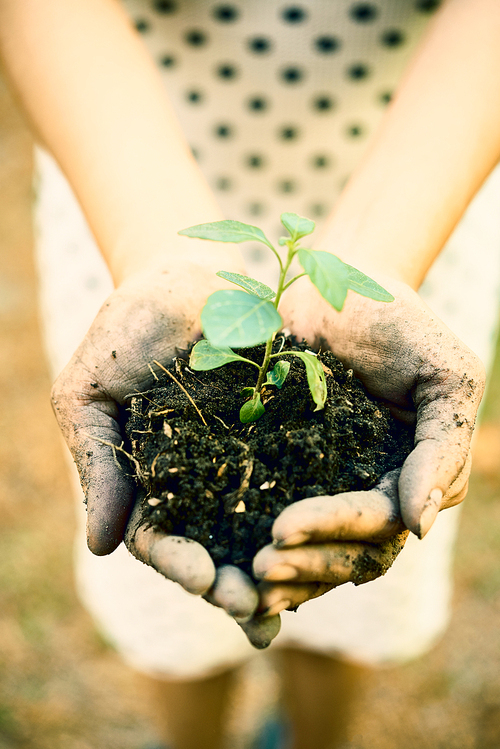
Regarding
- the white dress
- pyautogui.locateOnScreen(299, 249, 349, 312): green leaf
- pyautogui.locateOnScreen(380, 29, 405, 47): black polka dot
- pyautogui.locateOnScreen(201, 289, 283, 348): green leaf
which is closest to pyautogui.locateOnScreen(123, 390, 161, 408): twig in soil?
pyautogui.locateOnScreen(201, 289, 283, 348): green leaf

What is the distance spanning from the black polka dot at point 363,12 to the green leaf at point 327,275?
3.87ft

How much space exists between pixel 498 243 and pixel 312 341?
0.90 m

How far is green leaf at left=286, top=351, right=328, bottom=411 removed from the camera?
3.21 feet

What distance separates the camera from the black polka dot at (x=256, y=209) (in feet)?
6.54

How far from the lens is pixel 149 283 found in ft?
4.18

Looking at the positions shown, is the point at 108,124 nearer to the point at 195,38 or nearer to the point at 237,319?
the point at 195,38

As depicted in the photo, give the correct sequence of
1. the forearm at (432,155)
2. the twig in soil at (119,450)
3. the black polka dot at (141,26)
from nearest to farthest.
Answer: the twig in soil at (119,450), the forearm at (432,155), the black polka dot at (141,26)

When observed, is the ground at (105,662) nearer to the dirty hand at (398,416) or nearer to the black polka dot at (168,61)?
the dirty hand at (398,416)

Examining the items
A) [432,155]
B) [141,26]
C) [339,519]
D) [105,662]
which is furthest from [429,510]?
[105,662]

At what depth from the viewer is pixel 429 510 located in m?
0.94

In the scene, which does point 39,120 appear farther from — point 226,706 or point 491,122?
point 226,706

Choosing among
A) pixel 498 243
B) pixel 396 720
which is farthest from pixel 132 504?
pixel 396 720

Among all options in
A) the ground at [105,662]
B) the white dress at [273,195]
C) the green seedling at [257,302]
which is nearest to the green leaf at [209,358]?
the green seedling at [257,302]

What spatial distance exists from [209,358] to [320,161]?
3.77 feet
